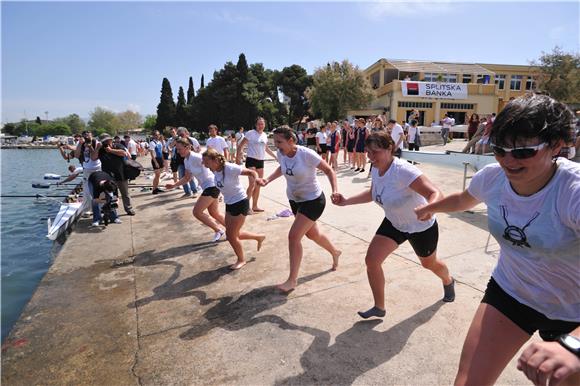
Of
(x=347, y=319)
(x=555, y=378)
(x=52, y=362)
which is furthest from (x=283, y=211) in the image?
(x=555, y=378)

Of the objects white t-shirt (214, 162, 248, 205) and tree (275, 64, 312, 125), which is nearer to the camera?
white t-shirt (214, 162, 248, 205)

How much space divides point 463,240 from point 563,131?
14.1ft

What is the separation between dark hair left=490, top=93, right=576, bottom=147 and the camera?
1581mm

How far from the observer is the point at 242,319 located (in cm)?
359

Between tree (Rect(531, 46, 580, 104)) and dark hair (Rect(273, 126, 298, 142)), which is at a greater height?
tree (Rect(531, 46, 580, 104))

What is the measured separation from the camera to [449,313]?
345 centimetres

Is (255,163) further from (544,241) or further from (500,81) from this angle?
(500,81)

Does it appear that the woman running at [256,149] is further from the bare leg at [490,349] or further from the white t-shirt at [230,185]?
the bare leg at [490,349]

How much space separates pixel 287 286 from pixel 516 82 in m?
59.2

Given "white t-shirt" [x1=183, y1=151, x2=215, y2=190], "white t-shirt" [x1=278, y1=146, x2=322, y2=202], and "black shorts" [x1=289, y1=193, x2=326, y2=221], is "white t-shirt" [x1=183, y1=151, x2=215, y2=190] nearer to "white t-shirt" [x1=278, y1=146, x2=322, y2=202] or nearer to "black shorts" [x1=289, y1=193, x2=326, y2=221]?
"white t-shirt" [x1=278, y1=146, x2=322, y2=202]

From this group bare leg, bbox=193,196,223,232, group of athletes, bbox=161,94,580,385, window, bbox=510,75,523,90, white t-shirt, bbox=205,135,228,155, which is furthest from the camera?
window, bbox=510,75,523,90

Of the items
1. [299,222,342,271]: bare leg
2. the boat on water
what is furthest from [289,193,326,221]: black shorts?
the boat on water

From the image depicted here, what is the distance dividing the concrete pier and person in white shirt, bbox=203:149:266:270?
1.21 ft

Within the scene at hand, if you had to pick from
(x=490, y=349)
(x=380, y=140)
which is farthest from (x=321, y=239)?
(x=490, y=349)
